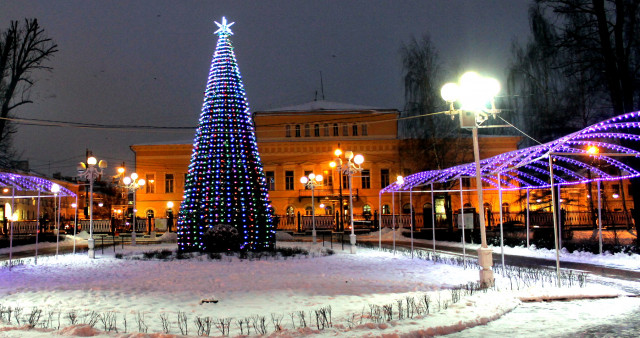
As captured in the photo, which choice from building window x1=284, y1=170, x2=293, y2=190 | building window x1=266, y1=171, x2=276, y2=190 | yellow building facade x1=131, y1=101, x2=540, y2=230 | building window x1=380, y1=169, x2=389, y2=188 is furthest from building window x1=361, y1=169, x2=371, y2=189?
building window x1=266, y1=171, x2=276, y2=190

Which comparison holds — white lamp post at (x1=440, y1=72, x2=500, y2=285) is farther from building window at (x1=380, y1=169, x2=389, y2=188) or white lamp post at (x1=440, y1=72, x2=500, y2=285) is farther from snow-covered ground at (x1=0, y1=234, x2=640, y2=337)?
building window at (x1=380, y1=169, x2=389, y2=188)

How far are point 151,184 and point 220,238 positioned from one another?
34269 millimetres

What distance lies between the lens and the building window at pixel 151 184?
4803 centimetres

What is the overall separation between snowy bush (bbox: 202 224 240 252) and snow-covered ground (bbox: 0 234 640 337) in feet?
6.21

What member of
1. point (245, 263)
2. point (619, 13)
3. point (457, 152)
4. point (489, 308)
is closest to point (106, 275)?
point (245, 263)

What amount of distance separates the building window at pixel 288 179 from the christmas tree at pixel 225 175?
29834 mm

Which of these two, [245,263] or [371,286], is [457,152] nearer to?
[245,263]

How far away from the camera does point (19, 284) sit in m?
11.0

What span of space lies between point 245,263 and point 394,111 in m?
34.7

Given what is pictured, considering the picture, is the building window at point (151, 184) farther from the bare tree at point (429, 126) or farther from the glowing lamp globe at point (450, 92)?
the glowing lamp globe at point (450, 92)

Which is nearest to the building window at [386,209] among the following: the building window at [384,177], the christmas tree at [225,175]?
the building window at [384,177]

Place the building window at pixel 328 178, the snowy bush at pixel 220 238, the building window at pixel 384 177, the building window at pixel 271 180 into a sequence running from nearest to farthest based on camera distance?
1. the snowy bush at pixel 220 238
2. the building window at pixel 328 178
3. the building window at pixel 384 177
4. the building window at pixel 271 180

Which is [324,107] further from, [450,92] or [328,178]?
[450,92]

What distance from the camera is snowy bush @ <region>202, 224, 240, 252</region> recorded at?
16594 mm
